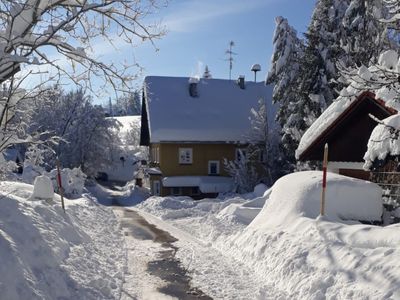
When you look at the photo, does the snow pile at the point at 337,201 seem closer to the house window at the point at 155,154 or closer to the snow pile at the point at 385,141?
the snow pile at the point at 385,141

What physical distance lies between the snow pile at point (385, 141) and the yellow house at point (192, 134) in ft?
83.5

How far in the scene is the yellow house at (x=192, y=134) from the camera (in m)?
36.2

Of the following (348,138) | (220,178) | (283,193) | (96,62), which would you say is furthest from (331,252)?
(220,178)

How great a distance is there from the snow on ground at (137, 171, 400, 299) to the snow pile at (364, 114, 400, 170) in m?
1.33

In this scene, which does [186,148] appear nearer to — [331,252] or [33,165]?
[33,165]

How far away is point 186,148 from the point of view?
1458 inches

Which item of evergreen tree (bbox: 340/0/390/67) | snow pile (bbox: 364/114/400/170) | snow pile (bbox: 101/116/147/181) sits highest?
evergreen tree (bbox: 340/0/390/67)

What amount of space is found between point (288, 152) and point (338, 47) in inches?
294

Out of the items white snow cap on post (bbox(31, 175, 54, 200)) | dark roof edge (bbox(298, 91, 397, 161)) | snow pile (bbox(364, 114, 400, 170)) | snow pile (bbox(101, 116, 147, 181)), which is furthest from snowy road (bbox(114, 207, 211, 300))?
snow pile (bbox(101, 116, 147, 181))

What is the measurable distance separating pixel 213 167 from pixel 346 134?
24.5 m

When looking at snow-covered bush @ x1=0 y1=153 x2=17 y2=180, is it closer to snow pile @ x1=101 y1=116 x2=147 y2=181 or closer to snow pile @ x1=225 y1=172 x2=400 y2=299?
snow pile @ x1=225 y1=172 x2=400 y2=299

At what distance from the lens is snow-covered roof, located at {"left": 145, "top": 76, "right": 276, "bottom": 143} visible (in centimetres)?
3684

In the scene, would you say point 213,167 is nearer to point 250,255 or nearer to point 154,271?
point 250,255

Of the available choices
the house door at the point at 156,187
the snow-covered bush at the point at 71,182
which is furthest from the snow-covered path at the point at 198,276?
the house door at the point at 156,187
